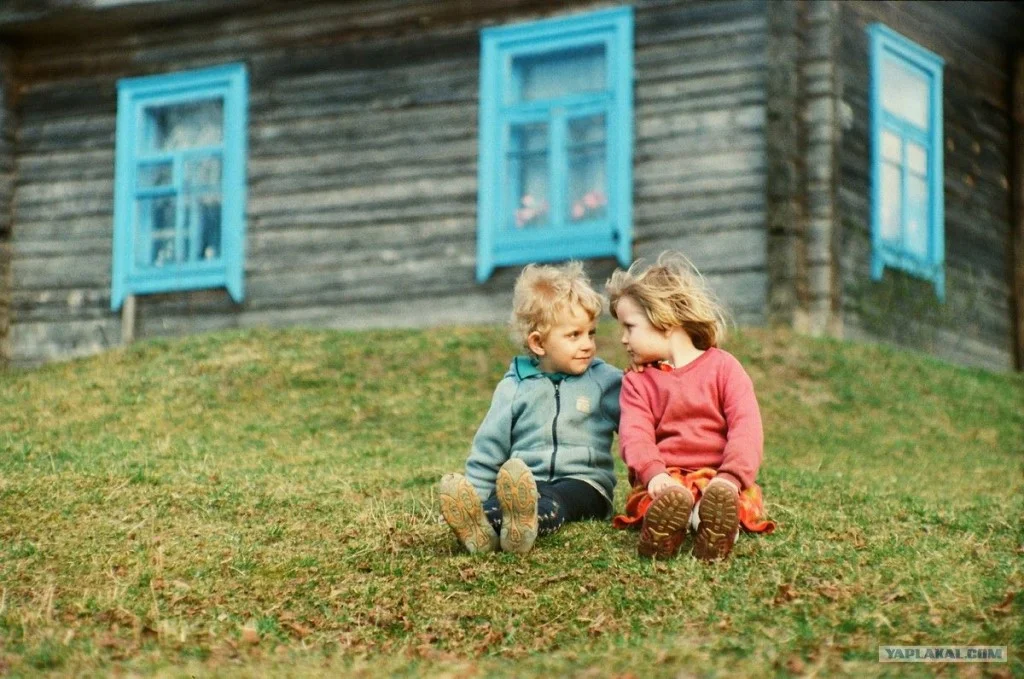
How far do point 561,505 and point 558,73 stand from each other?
23.8 ft

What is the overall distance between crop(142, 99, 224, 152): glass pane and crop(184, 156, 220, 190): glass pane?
169mm

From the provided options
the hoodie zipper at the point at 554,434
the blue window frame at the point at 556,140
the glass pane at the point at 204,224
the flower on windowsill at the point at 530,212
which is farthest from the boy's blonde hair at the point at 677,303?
the glass pane at the point at 204,224

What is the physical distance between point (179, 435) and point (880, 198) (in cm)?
639

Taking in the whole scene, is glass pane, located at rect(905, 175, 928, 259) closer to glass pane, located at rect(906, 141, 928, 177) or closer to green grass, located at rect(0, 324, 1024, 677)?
glass pane, located at rect(906, 141, 928, 177)

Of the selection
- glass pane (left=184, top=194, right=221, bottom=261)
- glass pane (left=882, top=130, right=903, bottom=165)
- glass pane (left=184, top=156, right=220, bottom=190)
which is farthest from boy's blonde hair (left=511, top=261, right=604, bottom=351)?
glass pane (left=184, top=156, right=220, bottom=190)

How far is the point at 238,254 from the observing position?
12.7 m

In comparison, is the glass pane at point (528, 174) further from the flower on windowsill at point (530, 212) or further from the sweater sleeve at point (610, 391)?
the sweater sleeve at point (610, 391)

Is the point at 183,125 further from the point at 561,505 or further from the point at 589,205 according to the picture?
the point at 561,505

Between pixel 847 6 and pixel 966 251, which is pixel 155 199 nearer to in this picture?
pixel 847 6

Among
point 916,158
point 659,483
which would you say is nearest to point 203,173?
point 916,158

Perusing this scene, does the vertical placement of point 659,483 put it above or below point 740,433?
below

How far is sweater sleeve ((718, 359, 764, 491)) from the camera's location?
4773mm

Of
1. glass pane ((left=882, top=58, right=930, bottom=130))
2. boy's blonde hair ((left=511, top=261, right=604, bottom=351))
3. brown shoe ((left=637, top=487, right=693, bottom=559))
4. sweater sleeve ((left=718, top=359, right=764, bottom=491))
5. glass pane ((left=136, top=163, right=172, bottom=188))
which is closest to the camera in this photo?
brown shoe ((left=637, top=487, right=693, bottom=559))

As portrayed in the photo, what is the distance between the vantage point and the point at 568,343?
17.2ft
